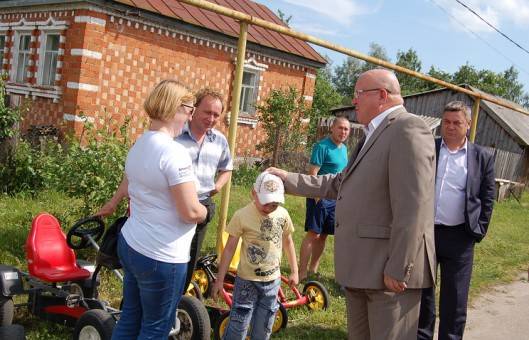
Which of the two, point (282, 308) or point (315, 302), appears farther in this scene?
point (315, 302)

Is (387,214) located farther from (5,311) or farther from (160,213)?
(5,311)

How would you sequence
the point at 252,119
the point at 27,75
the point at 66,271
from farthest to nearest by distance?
1. the point at 252,119
2. the point at 27,75
3. the point at 66,271

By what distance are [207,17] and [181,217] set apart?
13262 millimetres

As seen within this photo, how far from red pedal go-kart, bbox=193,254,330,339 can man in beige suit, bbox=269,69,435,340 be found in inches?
57.7

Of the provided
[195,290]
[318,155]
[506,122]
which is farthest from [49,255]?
[506,122]

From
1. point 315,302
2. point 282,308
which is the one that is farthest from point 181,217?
point 315,302

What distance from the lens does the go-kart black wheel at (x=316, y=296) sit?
532cm

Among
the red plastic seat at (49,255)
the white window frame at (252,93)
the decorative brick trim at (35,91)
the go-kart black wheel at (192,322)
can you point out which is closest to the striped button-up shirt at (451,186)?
the go-kart black wheel at (192,322)

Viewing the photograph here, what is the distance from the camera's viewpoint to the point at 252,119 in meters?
16.6

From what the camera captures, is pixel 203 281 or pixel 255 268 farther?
pixel 203 281

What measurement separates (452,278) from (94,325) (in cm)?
269

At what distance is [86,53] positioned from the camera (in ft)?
40.8

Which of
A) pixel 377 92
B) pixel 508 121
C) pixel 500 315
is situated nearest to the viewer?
pixel 377 92

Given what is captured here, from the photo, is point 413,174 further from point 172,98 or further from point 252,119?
point 252,119
